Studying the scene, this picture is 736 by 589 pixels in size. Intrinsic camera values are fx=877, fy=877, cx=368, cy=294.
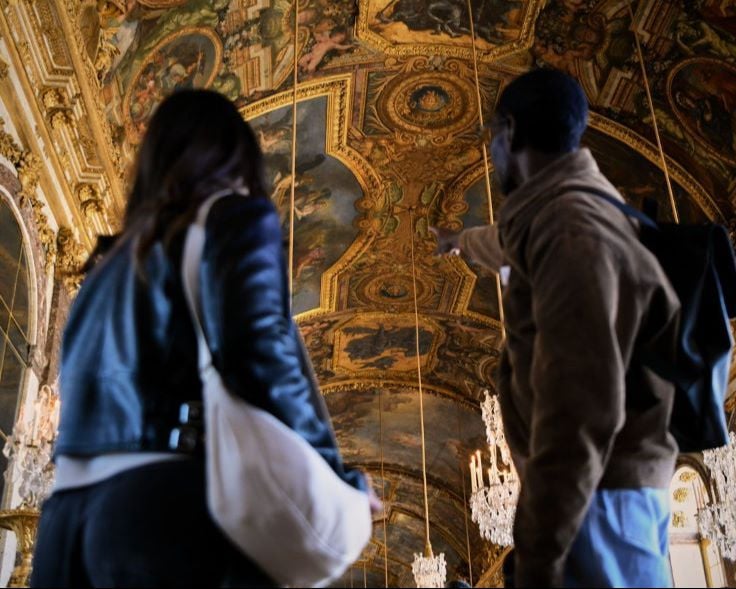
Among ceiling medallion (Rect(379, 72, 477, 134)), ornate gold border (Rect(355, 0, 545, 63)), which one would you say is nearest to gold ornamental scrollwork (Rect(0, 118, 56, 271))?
ornate gold border (Rect(355, 0, 545, 63))

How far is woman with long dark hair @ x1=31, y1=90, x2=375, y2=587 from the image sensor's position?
162cm

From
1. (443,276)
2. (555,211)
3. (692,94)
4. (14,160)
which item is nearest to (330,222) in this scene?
(443,276)

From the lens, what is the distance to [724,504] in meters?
10.3

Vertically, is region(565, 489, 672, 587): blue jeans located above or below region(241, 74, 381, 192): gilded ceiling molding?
below

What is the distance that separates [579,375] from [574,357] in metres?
0.04

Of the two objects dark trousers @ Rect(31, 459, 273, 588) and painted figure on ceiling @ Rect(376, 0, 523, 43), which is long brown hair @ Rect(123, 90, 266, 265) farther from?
painted figure on ceiling @ Rect(376, 0, 523, 43)

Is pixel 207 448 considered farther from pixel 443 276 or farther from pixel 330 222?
pixel 443 276

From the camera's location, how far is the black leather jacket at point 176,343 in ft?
5.58

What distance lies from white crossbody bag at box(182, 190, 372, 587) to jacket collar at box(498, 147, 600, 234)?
849mm

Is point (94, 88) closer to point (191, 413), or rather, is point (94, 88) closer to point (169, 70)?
point (169, 70)

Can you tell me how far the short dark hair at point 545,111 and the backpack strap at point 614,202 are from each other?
0.68ft

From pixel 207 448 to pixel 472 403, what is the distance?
1699cm

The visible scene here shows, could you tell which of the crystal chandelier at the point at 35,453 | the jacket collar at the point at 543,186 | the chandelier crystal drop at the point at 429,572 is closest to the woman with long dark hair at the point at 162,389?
the jacket collar at the point at 543,186

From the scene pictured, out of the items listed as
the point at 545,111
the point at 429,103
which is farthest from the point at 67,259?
the point at 545,111
